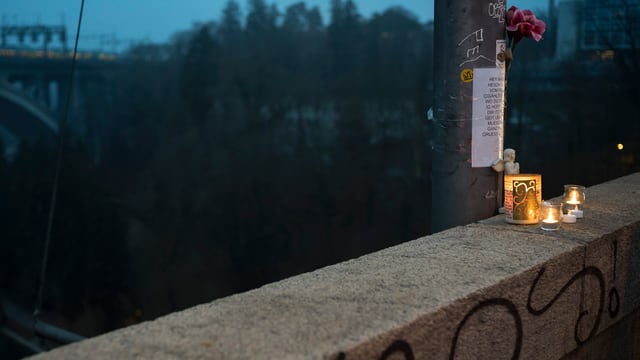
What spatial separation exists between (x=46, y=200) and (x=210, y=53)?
17.1m

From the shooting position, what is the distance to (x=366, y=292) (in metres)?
1.93

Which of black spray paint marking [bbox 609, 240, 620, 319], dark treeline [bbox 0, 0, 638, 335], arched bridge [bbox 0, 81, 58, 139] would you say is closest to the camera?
black spray paint marking [bbox 609, 240, 620, 319]

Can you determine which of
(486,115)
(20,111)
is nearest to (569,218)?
(486,115)

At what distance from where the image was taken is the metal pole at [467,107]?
9.66 feet

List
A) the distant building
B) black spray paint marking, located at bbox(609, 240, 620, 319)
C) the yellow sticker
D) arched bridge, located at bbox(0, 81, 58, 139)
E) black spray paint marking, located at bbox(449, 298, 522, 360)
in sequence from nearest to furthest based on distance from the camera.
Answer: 1. black spray paint marking, located at bbox(449, 298, 522, 360)
2. black spray paint marking, located at bbox(609, 240, 620, 319)
3. the yellow sticker
4. the distant building
5. arched bridge, located at bbox(0, 81, 58, 139)

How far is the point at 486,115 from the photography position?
3.02 m

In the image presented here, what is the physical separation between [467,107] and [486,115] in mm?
94

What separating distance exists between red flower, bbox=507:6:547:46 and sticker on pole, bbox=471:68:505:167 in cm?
18

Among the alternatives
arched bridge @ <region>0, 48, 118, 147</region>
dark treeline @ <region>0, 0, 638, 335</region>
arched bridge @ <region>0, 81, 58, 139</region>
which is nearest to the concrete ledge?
arched bridge @ <region>0, 48, 118, 147</region>

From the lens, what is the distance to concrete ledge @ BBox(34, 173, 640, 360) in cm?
156

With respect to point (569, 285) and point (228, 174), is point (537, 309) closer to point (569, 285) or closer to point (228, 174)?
point (569, 285)

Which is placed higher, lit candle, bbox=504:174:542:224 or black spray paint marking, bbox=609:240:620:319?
lit candle, bbox=504:174:542:224

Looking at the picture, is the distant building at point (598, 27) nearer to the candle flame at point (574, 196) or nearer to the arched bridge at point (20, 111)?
the arched bridge at point (20, 111)

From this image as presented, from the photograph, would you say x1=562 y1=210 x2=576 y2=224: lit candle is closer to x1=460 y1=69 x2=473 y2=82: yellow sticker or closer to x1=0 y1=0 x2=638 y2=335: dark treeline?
x1=460 y1=69 x2=473 y2=82: yellow sticker
